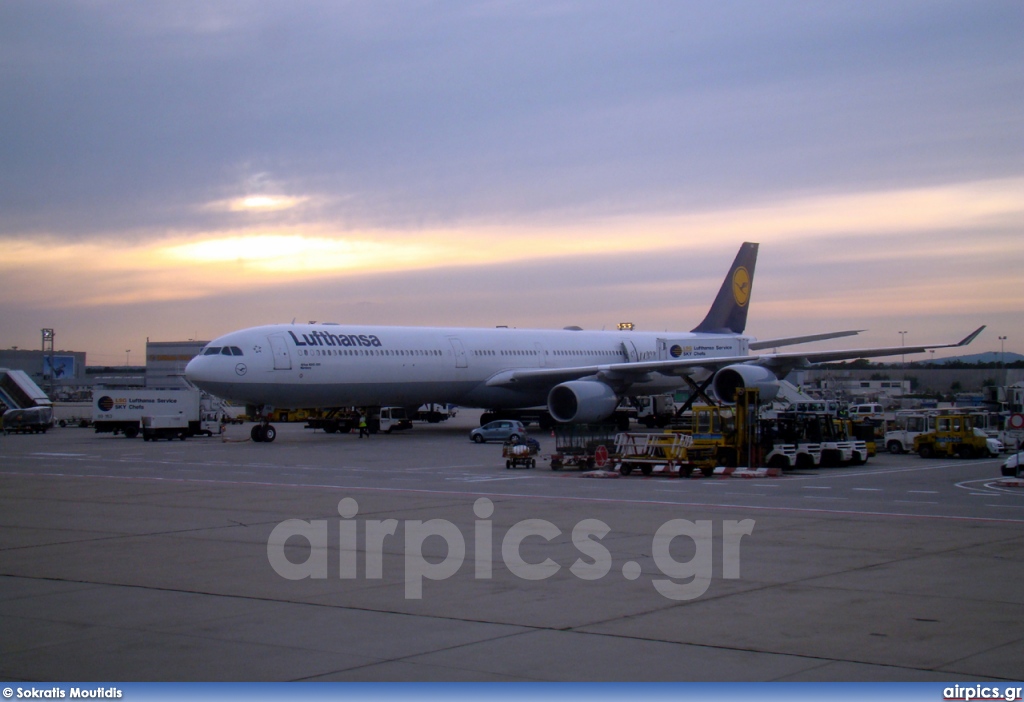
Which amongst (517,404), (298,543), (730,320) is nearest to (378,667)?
(298,543)

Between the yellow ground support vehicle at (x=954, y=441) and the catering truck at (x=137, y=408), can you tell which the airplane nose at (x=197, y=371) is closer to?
the catering truck at (x=137, y=408)

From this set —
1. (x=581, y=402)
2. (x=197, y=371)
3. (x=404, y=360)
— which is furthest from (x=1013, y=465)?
(x=197, y=371)

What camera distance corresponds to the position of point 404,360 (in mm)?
41938

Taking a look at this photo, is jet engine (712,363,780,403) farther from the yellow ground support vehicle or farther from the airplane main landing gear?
the airplane main landing gear

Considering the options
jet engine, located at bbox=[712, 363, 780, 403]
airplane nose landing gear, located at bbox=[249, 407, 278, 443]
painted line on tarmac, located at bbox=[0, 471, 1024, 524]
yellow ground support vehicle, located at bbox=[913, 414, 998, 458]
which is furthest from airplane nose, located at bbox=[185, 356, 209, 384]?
yellow ground support vehicle, located at bbox=[913, 414, 998, 458]

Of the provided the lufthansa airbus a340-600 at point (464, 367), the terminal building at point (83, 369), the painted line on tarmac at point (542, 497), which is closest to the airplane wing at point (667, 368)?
the lufthansa airbus a340-600 at point (464, 367)

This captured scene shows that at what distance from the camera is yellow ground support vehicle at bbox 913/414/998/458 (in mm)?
33344

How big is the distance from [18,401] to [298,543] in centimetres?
6289

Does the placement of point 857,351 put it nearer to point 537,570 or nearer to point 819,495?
point 819,495

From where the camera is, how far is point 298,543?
14.2m

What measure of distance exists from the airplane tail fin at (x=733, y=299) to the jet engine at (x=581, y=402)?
18.7 m

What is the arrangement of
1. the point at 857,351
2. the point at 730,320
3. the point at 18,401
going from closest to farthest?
the point at 857,351, the point at 730,320, the point at 18,401

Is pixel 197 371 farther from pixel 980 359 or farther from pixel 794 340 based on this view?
pixel 980 359

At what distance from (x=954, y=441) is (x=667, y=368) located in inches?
483
